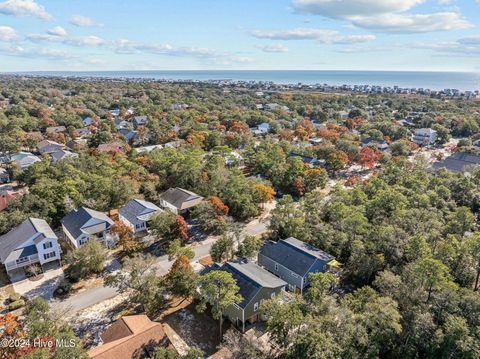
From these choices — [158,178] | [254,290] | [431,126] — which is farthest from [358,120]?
[254,290]

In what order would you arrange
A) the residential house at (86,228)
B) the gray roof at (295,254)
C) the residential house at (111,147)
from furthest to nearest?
the residential house at (111,147), the residential house at (86,228), the gray roof at (295,254)

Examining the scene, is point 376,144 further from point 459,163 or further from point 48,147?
point 48,147

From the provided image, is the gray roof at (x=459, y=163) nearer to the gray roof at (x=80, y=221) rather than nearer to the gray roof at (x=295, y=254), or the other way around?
the gray roof at (x=295, y=254)

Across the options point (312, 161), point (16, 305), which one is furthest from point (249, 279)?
point (312, 161)

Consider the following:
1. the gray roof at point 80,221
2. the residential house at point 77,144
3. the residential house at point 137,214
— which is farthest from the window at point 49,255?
the residential house at point 77,144

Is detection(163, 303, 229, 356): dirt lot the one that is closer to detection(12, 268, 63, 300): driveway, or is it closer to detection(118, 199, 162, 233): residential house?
detection(12, 268, 63, 300): driveway

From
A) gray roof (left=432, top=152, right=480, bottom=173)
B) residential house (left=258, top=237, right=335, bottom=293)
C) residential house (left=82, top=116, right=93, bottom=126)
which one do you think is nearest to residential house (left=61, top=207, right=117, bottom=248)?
residential house (left=258, top=237, right=335, bottom=293)
